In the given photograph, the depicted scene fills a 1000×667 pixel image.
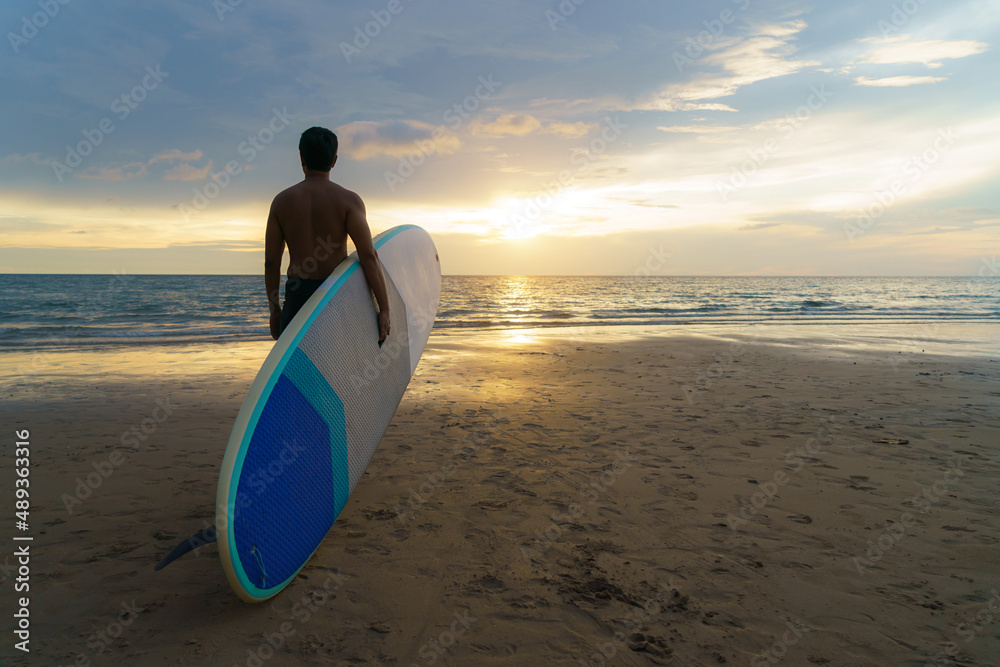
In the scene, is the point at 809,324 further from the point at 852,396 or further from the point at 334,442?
the point at 334,442

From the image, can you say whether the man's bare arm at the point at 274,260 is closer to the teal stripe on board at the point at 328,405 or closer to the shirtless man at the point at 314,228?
the shirtless man at the point at 314,228

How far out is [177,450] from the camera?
383cm

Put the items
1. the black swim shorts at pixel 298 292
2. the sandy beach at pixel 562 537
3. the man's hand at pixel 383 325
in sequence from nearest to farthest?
the sandy beach at pixel 562 537 → the black swim shorts at pixel 298 292 → the man's hand at pixel 383 325

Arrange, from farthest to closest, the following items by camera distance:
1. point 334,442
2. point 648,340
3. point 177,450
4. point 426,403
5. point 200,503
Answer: point 648,340, point 426,403, point 177,450, point 200,503, point 334,442

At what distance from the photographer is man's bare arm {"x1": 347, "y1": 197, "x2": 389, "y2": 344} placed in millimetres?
2666

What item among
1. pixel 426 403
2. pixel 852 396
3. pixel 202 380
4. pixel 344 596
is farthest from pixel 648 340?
pixel 344 596

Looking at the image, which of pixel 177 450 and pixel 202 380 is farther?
pixel 202 380

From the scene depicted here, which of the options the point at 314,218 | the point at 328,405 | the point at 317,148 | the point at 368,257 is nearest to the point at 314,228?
the point at 314,218

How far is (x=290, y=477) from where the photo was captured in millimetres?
2178

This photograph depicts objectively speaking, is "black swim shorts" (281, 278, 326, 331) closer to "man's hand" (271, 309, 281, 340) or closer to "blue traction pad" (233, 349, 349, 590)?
"man's hand" (271, 309, 281, 340)

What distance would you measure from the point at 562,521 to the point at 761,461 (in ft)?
5.60

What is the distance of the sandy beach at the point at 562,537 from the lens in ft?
6.14

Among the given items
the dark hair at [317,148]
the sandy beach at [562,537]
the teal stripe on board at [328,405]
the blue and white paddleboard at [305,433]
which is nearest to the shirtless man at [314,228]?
the dark hair at [317,148]

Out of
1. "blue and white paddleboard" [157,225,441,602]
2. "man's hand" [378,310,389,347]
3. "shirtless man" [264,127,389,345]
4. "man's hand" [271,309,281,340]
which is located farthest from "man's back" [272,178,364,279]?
"man's hand" [378,310,389,347]
